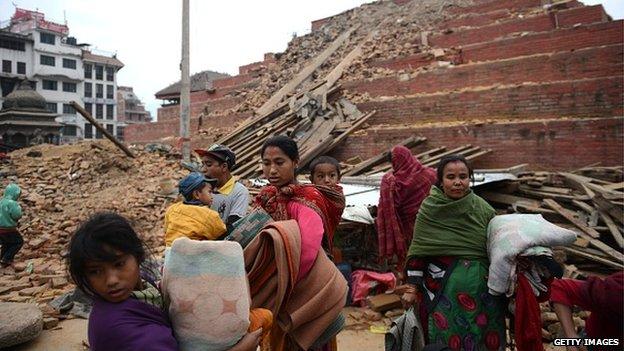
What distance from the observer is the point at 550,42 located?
9914 millimetres

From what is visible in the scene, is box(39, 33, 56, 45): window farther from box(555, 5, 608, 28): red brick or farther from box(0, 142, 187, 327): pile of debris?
box(555, 5, 608, 28): red brick

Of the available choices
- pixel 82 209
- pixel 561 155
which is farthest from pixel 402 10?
pixel 82 209

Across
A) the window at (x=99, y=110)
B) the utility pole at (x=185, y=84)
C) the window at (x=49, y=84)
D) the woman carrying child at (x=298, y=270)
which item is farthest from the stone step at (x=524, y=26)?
the window at (x=99, y=110)

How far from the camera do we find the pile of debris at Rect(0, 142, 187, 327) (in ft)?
18.2

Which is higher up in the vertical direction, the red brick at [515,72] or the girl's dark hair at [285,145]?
the red brick at [515,72]

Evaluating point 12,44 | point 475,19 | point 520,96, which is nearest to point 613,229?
point 520,96

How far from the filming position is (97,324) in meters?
1.17

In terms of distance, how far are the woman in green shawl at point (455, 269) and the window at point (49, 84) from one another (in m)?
50.7

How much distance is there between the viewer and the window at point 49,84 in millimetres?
42062

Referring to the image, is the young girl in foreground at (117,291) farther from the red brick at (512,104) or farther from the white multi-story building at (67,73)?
the white multi-story building at (67,73)

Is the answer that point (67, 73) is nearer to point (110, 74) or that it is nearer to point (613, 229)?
point (110, 74)

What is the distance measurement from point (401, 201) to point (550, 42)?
8819 millimetres

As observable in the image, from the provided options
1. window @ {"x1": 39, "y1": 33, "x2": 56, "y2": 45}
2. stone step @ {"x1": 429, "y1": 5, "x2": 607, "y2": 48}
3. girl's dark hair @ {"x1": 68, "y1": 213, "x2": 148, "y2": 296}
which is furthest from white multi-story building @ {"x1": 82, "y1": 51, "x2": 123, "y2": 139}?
girl's dark hair @ {"x1": 68, "y1": 213, "x2": 148, "y2": 296}

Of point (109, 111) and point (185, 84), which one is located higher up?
point (109, 111)
